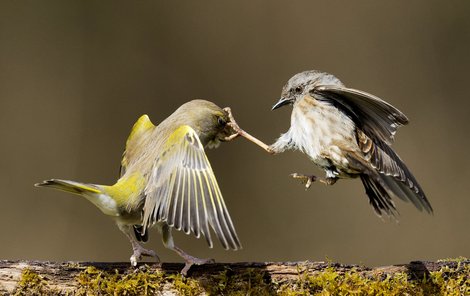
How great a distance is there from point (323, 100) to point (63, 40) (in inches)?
205

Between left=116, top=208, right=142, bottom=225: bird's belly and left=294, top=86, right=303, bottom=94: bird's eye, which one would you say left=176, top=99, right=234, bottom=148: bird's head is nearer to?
left=294, top=86, right=303, bottom=94: bird's eye

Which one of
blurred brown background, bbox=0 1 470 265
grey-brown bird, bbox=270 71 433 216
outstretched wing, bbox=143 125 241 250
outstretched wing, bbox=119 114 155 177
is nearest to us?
outstretched wing, bbox=143 125 241 250

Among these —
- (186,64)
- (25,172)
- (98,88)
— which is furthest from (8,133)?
(186,64)

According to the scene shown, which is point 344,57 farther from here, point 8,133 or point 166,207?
point 166,207

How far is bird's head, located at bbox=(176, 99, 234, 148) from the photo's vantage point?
538cm

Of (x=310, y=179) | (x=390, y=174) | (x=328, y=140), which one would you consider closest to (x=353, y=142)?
(x=328, y=140)

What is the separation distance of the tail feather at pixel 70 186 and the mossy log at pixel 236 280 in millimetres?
443

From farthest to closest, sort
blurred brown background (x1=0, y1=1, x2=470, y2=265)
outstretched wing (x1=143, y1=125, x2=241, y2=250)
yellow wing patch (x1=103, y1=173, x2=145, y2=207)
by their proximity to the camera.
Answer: blurred brown background (x1=0, y1=1, x2=470, y2=265) < yellow wing patch (x1=103, y1=173, x2=145, y2=207) < outstretched wing (x1=143, y1=125, x2=241, y2=250)

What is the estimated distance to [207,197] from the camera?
14.6 ft

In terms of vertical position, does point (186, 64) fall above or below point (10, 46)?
below

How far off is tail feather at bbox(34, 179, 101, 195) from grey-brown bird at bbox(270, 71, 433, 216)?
1392 millimetres

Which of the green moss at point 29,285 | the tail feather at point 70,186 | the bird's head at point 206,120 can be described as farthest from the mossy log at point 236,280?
the bird's head at point 206,120

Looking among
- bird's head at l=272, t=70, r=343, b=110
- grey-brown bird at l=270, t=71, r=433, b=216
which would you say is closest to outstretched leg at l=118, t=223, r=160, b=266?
grey-brown bird at l=270, t=71, r=433, b=216

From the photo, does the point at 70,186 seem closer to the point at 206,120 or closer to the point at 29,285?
the point at 29,285
